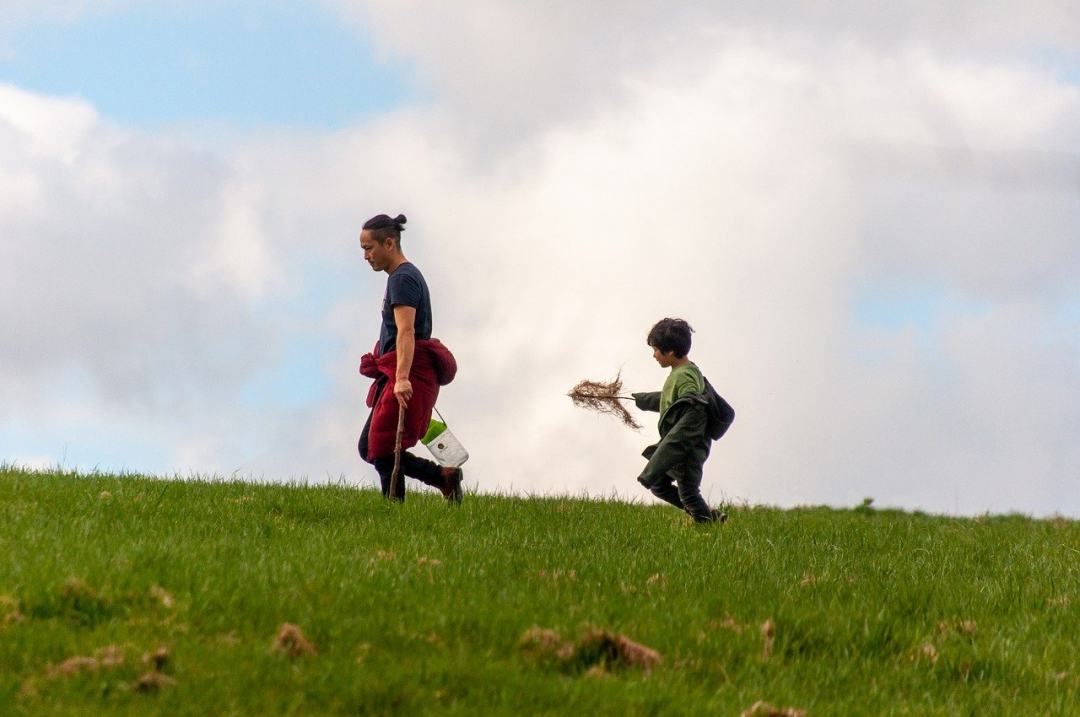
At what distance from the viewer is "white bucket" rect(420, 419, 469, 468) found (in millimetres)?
11625

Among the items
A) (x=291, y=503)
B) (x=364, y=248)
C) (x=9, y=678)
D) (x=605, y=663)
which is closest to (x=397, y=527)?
(x=291, y=503)

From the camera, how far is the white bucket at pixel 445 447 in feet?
38.1

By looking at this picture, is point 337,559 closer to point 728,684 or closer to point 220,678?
point 220,678

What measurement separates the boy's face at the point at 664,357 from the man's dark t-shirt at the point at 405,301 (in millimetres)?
2312

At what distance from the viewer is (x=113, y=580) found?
22.2ft

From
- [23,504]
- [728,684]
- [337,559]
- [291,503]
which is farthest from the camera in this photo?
[291,503]

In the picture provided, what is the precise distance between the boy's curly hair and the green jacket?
526 millimetres

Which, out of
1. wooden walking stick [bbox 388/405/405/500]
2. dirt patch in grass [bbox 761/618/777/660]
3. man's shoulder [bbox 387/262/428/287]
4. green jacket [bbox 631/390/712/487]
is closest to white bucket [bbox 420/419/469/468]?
wooden walking stick [bbox 388/405/405/500]

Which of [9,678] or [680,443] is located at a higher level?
[680,443]

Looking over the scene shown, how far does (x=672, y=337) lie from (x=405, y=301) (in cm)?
272

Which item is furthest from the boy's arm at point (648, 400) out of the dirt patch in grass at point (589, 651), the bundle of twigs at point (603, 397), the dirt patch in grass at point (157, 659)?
the dirt patch in grass at point (157, 659)

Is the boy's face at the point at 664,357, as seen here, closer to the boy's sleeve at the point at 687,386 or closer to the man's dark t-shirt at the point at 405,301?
the boy's sleeve at the point at 687,386

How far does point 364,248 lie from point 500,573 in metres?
4.55

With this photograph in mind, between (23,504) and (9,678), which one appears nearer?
(9,678)
